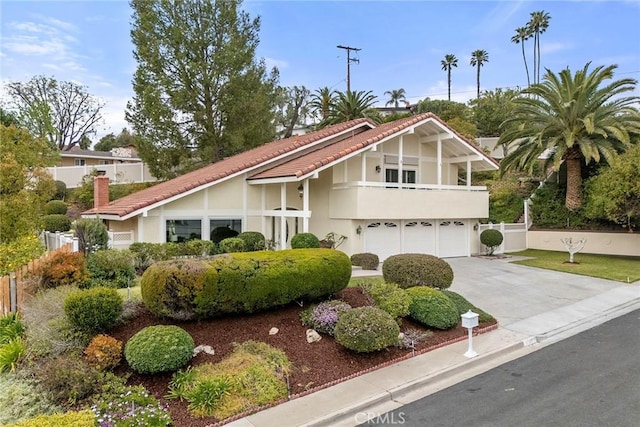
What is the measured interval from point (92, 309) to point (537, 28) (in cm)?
6561

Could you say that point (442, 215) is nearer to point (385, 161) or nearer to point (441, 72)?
point (385, 161)

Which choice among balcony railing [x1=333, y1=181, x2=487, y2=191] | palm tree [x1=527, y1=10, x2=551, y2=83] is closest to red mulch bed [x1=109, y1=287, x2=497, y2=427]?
balcony railing [x1=333, y1=181, x2=487, y2=191]

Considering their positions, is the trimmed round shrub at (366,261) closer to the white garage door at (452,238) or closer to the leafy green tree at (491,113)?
the white garage door at (452,238)

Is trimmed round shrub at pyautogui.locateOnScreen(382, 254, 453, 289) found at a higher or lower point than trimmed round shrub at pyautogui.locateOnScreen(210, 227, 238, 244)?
lower

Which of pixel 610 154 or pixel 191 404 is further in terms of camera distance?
pixel 610 154

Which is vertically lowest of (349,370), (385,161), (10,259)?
(349,370)

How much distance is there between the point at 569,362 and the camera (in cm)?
758

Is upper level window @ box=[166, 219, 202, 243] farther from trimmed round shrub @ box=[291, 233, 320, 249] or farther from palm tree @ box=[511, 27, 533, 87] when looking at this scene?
palm tree @ box=[511, 27, 533, 87]

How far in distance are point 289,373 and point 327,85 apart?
37207 millimetres

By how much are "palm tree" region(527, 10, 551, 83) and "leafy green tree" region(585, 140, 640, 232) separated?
44104 millimetres

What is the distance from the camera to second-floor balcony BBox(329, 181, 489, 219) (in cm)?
1669

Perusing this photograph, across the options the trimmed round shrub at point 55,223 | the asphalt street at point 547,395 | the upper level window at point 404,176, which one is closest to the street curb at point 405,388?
the asphalt street at point 547,395

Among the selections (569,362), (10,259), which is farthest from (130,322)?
(569,362)

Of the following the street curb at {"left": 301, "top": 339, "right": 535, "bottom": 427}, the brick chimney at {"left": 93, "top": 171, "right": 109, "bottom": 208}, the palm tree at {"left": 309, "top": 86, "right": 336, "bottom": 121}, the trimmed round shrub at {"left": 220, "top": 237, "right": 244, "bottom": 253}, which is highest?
the palm tree at {"left": 309, "top": 86, "right": 336, "bottom": 121}
